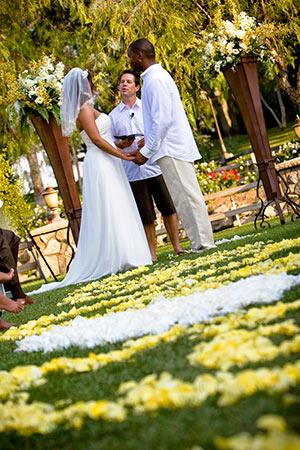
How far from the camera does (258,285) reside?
2.55 m

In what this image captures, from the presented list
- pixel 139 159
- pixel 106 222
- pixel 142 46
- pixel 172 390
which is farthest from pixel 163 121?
pixel 172 390

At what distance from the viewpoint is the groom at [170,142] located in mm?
5277

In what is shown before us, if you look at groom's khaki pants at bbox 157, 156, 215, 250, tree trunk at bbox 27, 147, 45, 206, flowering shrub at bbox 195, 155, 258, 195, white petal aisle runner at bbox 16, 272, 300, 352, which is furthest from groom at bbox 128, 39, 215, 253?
tree trunk at bbox 27, 147, 45, 206

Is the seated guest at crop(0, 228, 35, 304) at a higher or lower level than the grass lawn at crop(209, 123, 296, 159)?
lower

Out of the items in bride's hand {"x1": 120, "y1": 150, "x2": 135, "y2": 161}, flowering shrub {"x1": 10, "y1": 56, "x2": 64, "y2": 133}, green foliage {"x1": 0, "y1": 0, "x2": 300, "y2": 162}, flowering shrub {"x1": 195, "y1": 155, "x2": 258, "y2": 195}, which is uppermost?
green foliage {"x1": 0, "y1": 0, "x2": 300, "y2": 162}

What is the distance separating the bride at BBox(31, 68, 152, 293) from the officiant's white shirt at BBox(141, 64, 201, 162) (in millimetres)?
440

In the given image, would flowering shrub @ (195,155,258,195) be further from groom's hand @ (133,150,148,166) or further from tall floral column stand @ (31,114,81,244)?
groom's hand @ (133,150,148,166)

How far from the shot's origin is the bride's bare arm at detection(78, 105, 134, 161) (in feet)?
18.5

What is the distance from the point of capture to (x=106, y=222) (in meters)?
5.73

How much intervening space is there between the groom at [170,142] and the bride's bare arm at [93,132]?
1.27 feet

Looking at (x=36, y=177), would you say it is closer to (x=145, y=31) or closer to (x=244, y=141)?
(x=145, y=31)

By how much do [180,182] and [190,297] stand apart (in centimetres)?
272

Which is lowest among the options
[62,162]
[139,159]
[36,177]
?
[139,159]

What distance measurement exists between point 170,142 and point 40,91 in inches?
97.7
